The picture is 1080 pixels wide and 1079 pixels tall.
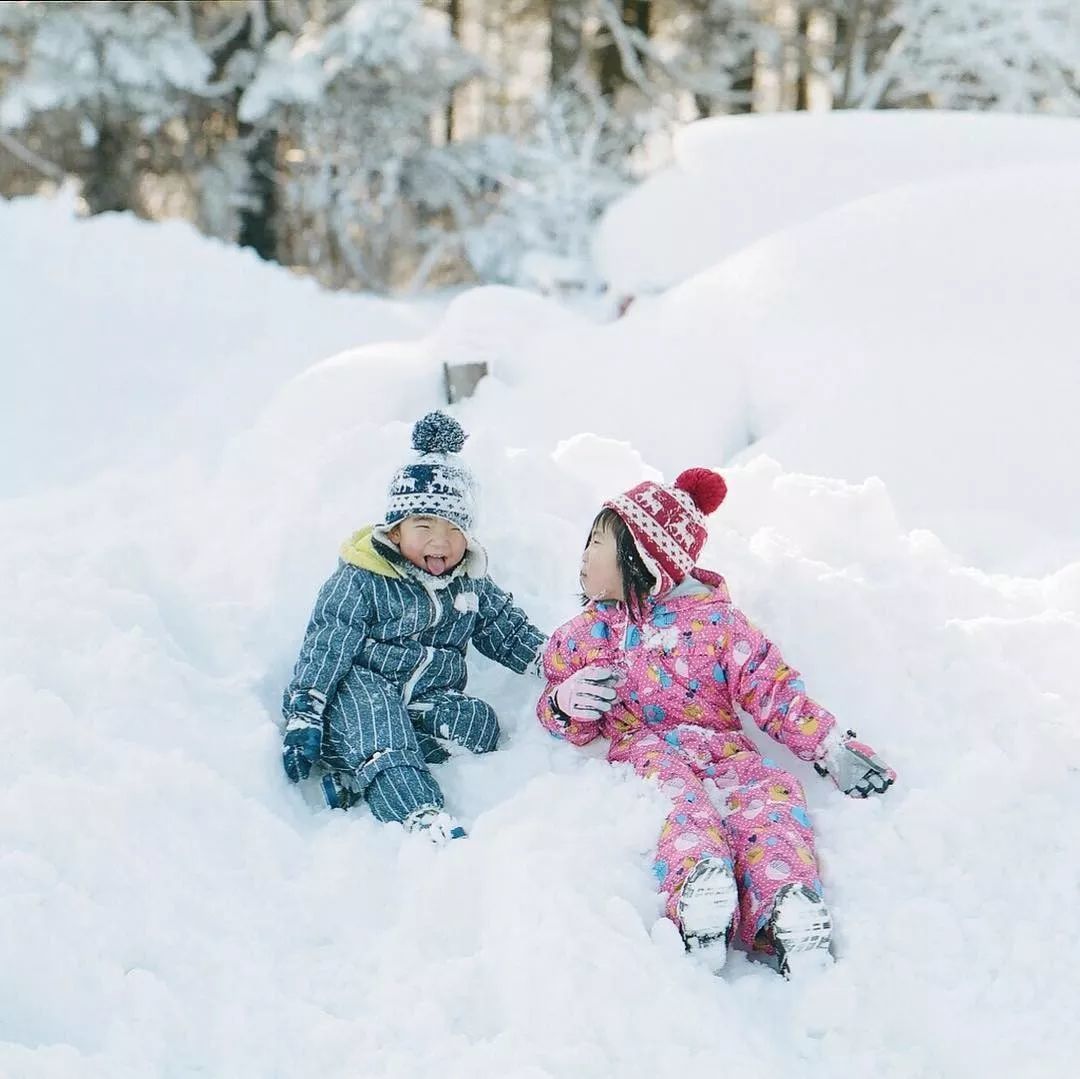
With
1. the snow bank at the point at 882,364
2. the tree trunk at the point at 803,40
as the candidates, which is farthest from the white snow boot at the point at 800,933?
the tree trunk at the point at 803,40

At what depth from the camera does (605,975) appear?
200 cm

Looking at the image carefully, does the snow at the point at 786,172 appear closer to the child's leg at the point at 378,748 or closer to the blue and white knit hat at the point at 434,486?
the blue and white knit hat at the point at 434,486

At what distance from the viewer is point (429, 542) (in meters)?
2.93

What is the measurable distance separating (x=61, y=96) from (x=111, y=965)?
12.3 meters

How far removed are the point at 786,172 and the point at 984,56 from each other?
6.95 m

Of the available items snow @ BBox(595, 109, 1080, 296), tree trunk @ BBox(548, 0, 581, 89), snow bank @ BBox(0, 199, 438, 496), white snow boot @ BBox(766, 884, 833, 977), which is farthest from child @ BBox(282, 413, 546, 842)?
tree trunk @ BBox(548, 0, 581, 89)

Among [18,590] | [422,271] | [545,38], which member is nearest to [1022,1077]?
[18,590]

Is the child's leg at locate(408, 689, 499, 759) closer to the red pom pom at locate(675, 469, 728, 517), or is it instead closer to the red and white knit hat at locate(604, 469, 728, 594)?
the red and white knit hat at locate(604, 469, 728, 594)

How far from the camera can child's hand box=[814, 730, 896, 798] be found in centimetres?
253

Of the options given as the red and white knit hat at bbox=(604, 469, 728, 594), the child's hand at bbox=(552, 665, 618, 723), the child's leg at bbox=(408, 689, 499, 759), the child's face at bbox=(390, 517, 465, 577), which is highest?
the red and white knit hat at bbox=(604, 469, 728, 594)

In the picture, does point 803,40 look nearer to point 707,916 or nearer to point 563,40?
point 563,40

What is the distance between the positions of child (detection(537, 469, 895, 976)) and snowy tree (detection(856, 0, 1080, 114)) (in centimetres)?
1215

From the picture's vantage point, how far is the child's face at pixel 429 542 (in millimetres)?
2930

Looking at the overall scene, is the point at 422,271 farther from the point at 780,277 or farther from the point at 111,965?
the point at 111,965
